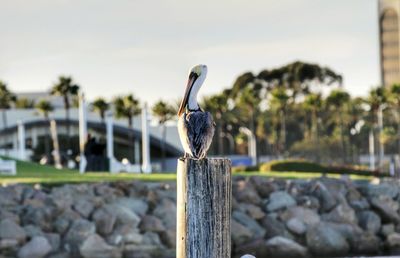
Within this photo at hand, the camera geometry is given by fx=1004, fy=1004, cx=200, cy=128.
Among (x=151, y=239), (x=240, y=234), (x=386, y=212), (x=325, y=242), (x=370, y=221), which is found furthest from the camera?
(x=386, y=212)

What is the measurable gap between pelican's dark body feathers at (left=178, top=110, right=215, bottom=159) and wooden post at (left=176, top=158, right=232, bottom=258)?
22cm

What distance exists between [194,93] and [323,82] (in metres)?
91.4

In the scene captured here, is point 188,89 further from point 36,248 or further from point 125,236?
point 125,236

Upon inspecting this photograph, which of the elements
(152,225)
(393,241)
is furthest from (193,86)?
(393,241)

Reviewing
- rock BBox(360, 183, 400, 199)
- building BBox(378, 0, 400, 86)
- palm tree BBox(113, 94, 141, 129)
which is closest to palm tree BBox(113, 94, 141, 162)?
palm tree BBox(113, 94, 141, 129)

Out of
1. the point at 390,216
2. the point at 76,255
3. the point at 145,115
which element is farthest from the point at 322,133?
the point at 76,255

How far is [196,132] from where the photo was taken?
752 cm

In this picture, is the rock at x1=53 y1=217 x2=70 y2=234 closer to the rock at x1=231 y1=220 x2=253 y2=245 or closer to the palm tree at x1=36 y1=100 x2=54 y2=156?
the rock at x1=231 y1=220 x2=253 y2=245

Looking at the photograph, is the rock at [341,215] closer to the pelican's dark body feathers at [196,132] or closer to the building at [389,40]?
the pelican's dark body feathers at [196,132]

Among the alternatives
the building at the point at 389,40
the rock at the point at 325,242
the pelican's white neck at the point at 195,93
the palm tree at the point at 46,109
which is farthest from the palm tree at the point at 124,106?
the building at the point at 389,40

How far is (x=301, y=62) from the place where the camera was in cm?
9631

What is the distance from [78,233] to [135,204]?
270 cm

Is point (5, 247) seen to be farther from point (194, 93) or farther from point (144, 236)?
point (194, 93)

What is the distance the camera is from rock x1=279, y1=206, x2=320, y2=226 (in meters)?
29.0
